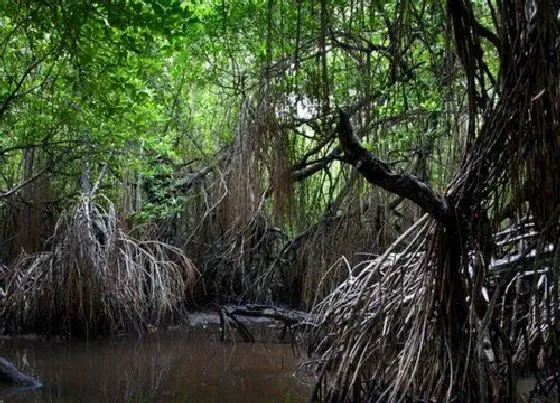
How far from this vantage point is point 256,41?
7.35 metres

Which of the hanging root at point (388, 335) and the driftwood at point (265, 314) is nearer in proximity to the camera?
the hanging root at point (388, 335)

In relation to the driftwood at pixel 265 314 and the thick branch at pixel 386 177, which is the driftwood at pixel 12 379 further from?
the thick branch at pixel 386 177

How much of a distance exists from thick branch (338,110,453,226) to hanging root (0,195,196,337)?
20.9ft

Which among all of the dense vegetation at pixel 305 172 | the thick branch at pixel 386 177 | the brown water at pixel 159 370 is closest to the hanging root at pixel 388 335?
the dense vegetation at pixel 305 172

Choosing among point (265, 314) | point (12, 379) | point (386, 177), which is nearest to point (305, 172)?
point (265, 314)

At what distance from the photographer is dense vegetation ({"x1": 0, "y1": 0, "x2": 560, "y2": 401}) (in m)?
3.00

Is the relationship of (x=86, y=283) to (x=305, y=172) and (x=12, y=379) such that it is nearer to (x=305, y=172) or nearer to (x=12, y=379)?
(x=12, y=379)

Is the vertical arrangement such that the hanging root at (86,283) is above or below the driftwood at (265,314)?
above

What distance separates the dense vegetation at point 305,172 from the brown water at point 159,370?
0.56m

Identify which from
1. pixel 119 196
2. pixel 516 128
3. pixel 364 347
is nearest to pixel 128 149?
pixel 119 196

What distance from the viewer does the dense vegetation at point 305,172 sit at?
9.84 ft

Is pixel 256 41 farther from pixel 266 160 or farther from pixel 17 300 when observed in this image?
pixel 17 300

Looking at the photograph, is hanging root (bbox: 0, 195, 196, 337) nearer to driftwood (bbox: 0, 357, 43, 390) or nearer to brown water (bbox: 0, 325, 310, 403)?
brown water (bbox: 0, 325, 310, 403)

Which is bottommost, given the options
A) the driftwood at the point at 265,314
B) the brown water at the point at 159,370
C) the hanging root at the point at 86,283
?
the brown water at the point at 159,370
